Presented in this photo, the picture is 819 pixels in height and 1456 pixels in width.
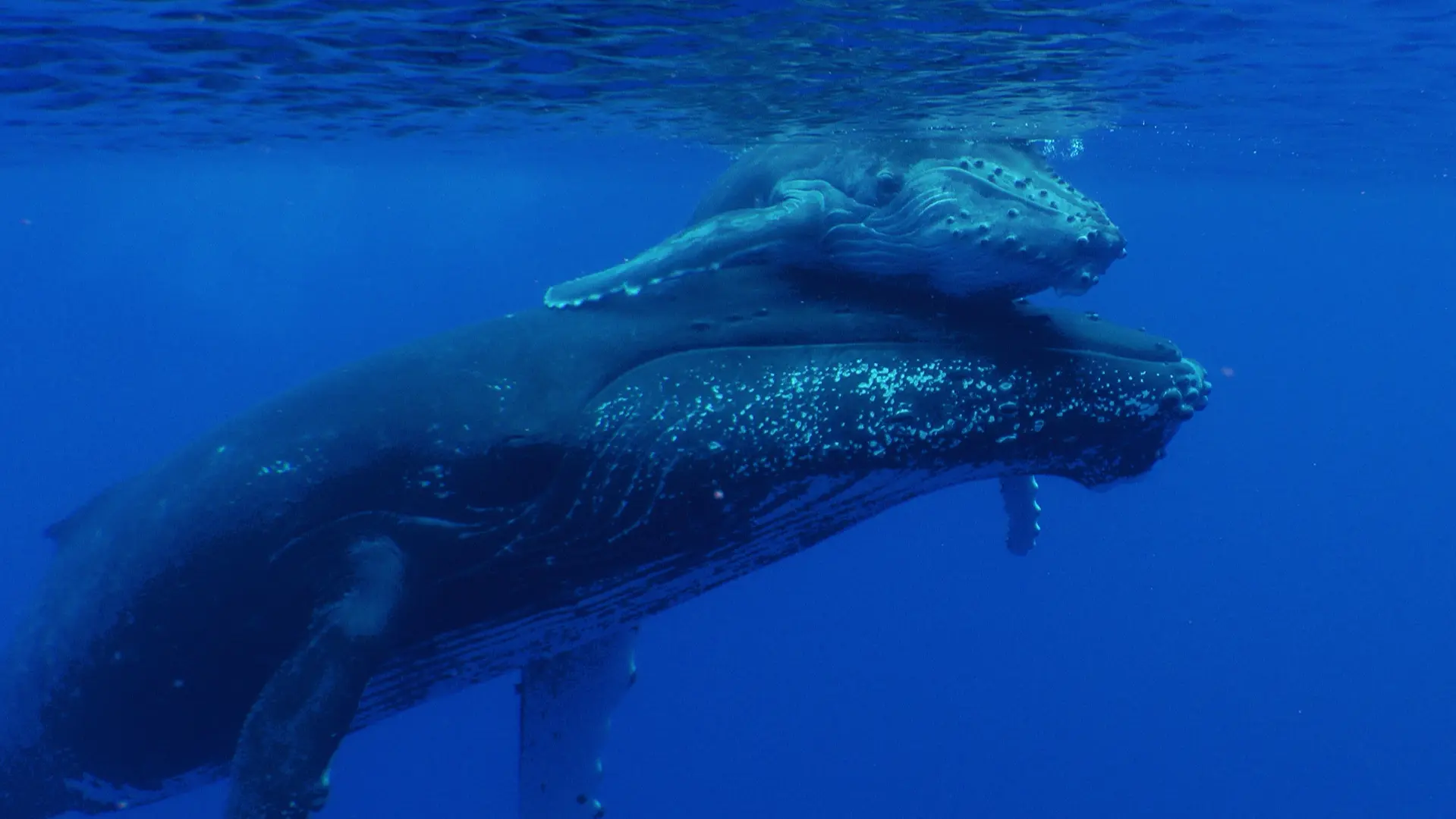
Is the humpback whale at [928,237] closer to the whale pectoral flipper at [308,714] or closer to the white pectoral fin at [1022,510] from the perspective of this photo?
the whale pectoral flipper at [308,714]

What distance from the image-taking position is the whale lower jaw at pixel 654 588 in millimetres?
5297

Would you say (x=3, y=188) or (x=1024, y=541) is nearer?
(x=1024, y=541)

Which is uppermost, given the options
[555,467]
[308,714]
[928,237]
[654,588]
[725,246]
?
[928,237]

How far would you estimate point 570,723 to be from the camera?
7.64 metres

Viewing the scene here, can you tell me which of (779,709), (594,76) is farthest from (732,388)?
(779,709)

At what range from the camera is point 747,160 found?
758cm

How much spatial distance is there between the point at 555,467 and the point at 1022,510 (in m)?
5.28

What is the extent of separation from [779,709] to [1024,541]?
1375 inches

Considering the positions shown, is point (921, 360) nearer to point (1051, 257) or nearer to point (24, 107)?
point (1051, 257)

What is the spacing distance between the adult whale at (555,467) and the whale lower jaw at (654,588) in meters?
0.03

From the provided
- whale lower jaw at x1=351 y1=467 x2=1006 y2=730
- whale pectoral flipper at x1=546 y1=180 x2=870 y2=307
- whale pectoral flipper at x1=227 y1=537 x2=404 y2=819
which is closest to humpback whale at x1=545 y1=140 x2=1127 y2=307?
whale pectoral flipper at x1=546 y1=180 x2=870 y2=307

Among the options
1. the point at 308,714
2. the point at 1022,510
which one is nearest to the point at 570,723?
the point at 308,714

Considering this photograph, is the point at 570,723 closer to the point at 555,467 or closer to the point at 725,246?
the point at 555,467

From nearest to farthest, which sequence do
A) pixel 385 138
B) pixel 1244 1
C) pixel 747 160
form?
pixel 747 160
pixel 1244 1
pixel 385 138
